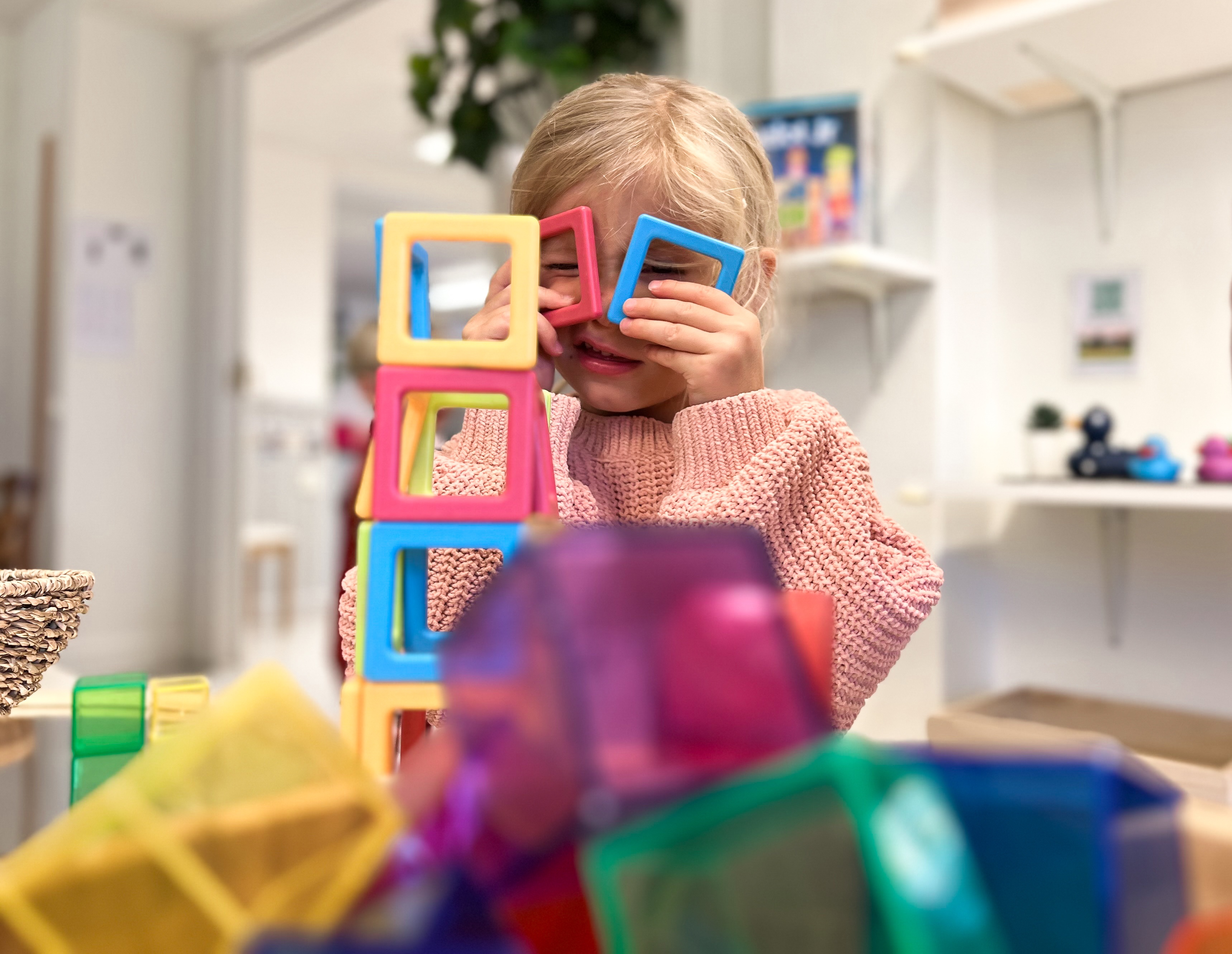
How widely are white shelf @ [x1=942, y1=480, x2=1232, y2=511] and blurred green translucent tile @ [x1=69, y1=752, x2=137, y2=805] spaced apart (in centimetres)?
126

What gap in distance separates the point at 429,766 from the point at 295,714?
0.11 ft

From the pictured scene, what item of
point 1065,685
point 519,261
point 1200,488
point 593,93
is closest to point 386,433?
point 519,261

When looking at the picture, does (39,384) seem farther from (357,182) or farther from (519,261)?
(519,261)

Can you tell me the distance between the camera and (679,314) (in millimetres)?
597

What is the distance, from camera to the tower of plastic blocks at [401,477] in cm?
33

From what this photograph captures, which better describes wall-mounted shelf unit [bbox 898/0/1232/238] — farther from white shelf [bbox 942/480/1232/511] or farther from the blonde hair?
the blonde hair

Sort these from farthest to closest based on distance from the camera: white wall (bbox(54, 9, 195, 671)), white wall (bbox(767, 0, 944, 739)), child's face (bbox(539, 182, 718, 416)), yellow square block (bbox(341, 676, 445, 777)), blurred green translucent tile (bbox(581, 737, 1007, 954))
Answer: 1. white wall (bbox(54, 9, 195, 671))
2. white wall (bbox(767, 0, 944, 739))
3. child's face (bbox(539, 182, 718, 416))
4. yellow square block (bbox(341, 676, 445, 777))
5. blurred green translucent tile (bbox(581, 737, 1007, 954))

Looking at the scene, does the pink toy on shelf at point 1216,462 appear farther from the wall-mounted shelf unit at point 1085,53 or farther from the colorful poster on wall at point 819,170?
the colorful poster on wall at point 819,170

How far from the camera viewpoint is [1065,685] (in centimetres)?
161

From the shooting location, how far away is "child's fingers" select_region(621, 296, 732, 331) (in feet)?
1.95

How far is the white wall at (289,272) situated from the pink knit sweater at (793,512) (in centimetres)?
431

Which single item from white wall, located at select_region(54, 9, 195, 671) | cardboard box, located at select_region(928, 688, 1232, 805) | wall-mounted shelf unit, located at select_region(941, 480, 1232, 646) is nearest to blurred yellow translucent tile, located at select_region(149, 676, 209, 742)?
Answer: cardboard box, located at select_region(928, 688, 1232, 805)

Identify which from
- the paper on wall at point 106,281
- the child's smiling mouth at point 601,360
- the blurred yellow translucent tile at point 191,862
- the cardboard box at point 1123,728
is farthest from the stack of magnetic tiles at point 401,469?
the paper on wall at point 106,281

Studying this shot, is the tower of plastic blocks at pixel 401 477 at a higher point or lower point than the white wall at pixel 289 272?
lower
